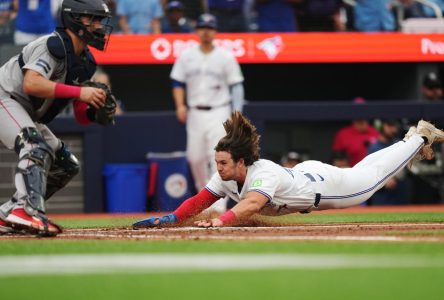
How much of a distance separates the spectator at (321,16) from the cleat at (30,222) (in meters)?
9.16

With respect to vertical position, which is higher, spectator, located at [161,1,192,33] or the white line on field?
spectator, located at [161,1,192,33]

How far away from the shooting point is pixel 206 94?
39.0ft

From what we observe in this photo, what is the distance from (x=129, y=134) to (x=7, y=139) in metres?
6.48

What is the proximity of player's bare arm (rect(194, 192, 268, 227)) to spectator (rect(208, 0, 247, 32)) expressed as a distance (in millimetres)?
7909

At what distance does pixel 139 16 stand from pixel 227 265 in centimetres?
988

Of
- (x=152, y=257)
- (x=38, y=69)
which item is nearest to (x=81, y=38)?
(x=38, y=69)

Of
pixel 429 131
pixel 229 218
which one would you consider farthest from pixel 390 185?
pixel 229 218

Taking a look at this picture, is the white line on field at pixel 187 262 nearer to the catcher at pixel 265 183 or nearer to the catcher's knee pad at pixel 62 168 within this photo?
the catcher at pixel 265 183

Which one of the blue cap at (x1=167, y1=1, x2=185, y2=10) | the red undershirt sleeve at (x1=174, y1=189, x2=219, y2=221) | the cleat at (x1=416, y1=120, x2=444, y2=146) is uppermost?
the blue cap at (x1=167, y1=1, x2=185, y2=10)

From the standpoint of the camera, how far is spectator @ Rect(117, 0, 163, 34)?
47.4ft

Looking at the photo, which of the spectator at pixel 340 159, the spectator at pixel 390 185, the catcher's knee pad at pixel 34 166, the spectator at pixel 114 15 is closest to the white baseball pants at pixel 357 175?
the catcher's knee pad at pixel 34 166

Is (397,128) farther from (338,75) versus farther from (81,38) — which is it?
(81,38)

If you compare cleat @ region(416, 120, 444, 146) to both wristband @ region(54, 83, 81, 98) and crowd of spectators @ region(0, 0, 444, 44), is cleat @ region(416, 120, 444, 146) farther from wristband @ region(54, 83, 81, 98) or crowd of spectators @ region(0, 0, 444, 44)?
crowd of spectators @ region(0, 0, 444, 44)

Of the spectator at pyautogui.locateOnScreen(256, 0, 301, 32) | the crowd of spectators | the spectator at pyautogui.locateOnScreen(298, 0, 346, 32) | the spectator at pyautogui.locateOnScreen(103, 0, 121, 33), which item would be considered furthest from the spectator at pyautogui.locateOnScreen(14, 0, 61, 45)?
the spectator at pyautogui.locateOnScreen(298, 0, 346, 32)
